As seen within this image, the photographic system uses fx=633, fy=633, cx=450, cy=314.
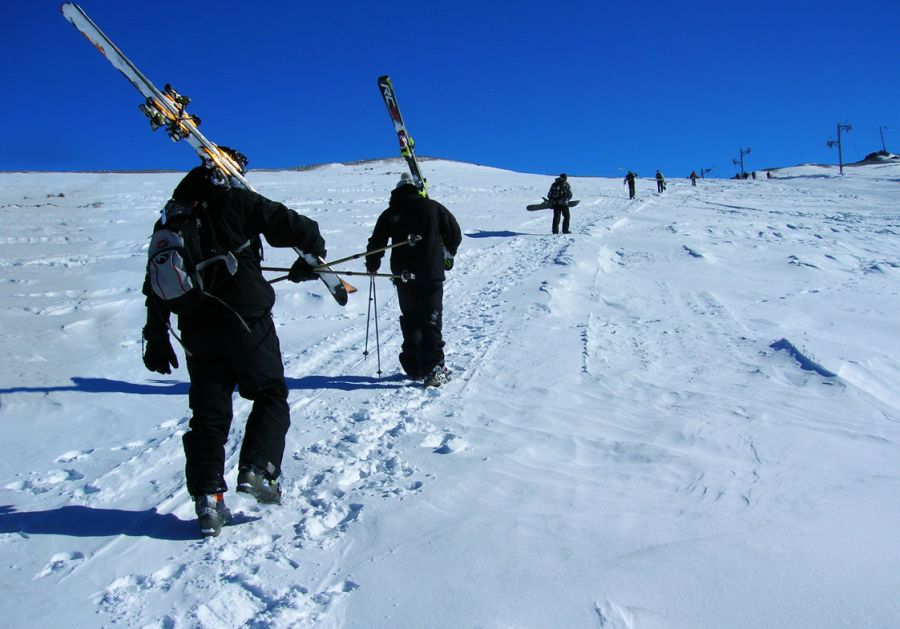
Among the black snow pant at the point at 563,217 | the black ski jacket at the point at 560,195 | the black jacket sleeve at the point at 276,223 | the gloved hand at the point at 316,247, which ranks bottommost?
the gloved hand at the point at 316,247

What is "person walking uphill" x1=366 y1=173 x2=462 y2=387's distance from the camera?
5.40 meters

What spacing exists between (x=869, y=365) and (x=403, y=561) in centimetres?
417

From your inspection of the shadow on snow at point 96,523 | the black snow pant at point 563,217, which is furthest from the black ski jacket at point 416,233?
the black snow pant at point 563,217

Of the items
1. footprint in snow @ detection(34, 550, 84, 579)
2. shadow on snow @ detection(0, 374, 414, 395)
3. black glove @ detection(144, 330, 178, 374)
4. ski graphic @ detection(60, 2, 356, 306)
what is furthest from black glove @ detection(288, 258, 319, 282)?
footprint in snow @ detection(34, 550, 84, 579)

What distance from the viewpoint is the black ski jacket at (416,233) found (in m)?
5.46

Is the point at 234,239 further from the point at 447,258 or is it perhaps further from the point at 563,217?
the point at 563,217

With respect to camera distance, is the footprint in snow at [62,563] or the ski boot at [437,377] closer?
the footprint in snow at [62,563]

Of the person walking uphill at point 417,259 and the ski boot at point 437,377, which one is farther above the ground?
the person walking uphill at point 417,259

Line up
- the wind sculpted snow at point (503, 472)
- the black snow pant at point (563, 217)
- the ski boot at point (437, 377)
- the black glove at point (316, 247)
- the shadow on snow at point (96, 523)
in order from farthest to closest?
the black snow pant at point (563, 217) < the ski boot at point (437, 377) < the black glove at point (316, 247) < the shadow on snow at point (96, 523) < the wind sculpted snow at point (503, 472)

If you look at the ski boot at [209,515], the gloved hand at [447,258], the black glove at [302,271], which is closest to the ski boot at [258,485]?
the ski boot at [209,515]

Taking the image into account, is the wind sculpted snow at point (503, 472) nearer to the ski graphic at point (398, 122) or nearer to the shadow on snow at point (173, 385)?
the shadow on snow at point (173, 385)

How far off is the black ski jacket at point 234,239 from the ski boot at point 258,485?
73 centimetres

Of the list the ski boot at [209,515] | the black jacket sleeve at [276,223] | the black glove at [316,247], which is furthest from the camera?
the black glove at [316,247]

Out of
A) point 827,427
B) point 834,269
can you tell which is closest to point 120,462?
point 827,427
